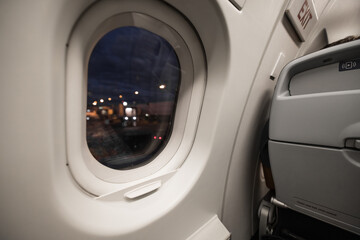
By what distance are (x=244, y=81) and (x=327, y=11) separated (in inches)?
64.0

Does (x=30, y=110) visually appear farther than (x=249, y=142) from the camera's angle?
No

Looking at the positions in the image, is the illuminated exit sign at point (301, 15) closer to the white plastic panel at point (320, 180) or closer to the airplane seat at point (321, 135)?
the airplane seat at point (321, 135)

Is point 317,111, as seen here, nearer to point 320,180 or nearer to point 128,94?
point 320,180

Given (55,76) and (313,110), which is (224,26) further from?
(55,76)

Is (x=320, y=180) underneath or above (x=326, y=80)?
underneath

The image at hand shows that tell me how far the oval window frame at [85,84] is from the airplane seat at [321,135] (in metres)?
0.53

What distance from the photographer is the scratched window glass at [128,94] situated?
649 mm

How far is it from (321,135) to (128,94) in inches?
40.7

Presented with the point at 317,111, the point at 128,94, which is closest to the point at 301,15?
the point at 317,111

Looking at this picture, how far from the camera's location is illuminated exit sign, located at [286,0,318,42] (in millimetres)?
927

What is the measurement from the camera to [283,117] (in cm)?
79

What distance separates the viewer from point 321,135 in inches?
26.7

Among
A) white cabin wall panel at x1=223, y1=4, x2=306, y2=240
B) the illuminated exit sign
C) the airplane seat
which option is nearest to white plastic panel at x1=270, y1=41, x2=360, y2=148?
the airplane seat

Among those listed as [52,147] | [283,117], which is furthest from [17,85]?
[283,117]
